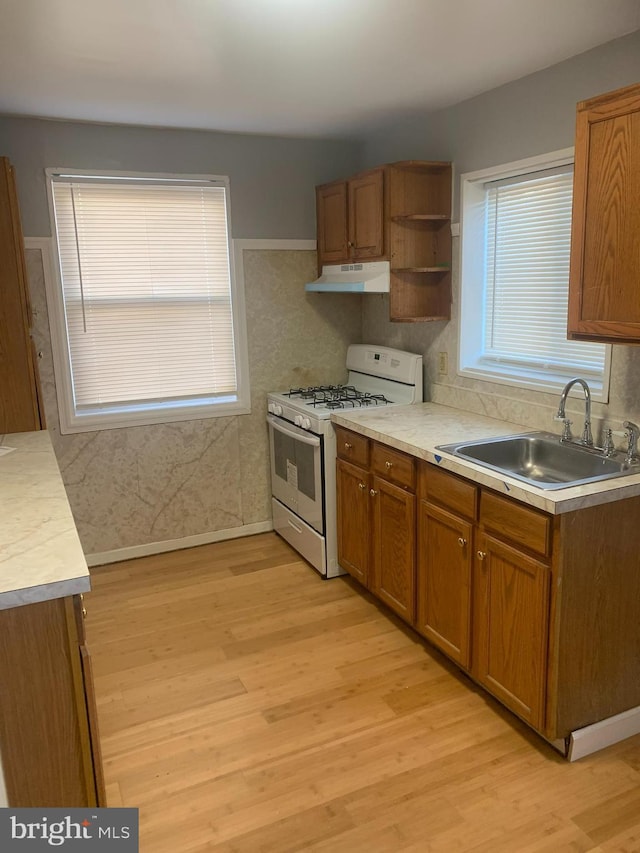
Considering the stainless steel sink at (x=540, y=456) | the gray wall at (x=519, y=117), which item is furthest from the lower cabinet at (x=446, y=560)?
the gray wall at (x=519, y=117)

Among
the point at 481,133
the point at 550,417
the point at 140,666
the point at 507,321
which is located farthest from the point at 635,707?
the point at 481,133

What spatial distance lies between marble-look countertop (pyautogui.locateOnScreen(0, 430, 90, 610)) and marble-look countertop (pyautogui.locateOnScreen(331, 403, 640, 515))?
1360mm

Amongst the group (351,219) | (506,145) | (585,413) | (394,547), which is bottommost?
(394,547)

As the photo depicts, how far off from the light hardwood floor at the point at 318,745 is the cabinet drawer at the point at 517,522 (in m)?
0.75

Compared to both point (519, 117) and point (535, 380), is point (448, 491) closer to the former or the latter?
point (535, 380)

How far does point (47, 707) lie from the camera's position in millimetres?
1583

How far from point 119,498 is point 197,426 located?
2.06ft

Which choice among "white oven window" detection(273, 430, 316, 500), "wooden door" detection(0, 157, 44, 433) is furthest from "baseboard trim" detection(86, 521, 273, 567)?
→ "wooden door" detection(0, 157, 44, 433)

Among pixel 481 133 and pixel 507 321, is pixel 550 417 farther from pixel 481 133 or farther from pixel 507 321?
pixel 481 133

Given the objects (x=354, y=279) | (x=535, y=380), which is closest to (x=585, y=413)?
(x=535, y=380)

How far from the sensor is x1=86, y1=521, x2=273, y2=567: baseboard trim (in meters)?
3.86

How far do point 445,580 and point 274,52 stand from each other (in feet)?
7.10

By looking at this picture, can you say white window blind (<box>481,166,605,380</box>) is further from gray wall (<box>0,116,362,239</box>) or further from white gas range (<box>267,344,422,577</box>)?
gray wall (<box>0,116,362,239</box>)

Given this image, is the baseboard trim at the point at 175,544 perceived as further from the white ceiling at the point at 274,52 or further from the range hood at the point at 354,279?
the white ceiling at the point at 274,52
